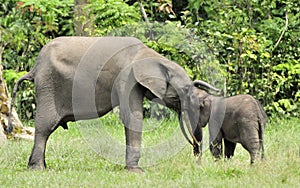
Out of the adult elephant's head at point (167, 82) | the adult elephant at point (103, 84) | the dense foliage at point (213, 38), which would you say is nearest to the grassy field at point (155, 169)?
the adult elephant at point (103, 84)

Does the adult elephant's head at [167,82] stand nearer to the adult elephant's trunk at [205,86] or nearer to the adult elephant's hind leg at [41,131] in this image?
the adult elephant's trunk at [205,86]

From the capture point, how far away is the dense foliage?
47.0 ft

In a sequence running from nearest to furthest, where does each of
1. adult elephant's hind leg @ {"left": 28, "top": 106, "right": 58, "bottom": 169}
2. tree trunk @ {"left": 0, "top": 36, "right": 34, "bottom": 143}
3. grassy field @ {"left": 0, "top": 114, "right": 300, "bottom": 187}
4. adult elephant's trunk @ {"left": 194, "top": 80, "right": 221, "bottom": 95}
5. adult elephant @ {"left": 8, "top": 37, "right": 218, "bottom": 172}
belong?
grassy field @ {"left": 0, "top": 114, "right": 300, "bottom": 187}, adult elephant @ {"left": 8, "top": 37, "right": 218, "bottom": 172}, adult elephant's hind leg @ {"left": 28, "top": 106, "right": 58, "bottom": 169}, adult elephant's trunk @ {"left": 194, "top": 80, "right": 221, "bottom": 95}, tree trunk @ {"left": 0, "top": 36, "right": 34, "bottom": 143}

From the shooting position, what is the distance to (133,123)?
9820 mm

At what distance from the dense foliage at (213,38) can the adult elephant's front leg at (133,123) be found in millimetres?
3807

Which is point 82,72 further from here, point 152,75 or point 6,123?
point 6,123

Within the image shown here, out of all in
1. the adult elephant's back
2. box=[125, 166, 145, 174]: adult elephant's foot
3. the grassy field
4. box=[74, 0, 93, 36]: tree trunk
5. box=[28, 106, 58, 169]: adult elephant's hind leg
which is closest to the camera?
the grassy field

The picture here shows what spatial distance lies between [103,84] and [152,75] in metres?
0.63

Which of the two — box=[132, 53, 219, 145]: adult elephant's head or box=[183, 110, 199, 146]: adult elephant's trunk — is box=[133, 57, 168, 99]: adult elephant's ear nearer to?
box=[132, 53, 219, 145]: adult elephant's head

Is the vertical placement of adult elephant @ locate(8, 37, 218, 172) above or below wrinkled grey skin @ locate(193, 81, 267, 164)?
above

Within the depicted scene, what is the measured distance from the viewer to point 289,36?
16062 millimetres

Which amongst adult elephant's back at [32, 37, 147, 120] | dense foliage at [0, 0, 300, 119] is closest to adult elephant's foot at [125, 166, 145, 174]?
adult elephant's back at [32, 37, 147, 120]

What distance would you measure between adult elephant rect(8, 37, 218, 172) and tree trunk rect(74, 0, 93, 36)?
18.2ft

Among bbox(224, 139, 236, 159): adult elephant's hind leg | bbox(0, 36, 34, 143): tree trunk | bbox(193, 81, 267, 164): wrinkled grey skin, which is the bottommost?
bbox(0, 36, 34, 143): tree trunk
